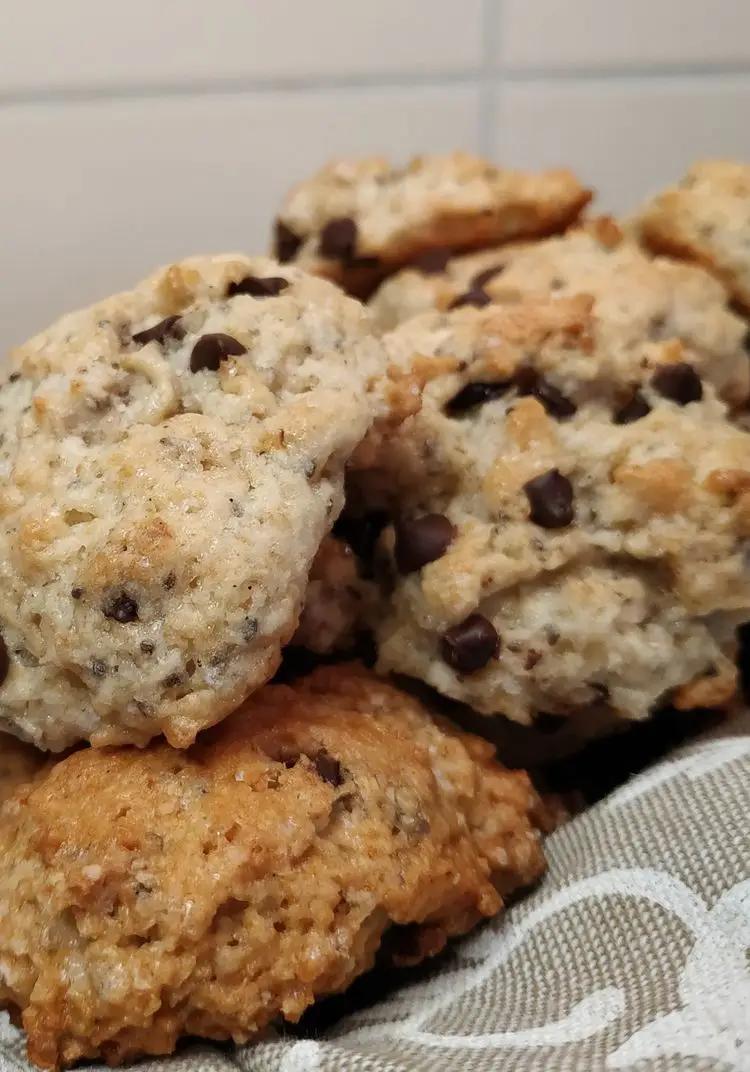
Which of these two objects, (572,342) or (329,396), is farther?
(572,342)

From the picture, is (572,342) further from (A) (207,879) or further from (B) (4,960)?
(B) (4,960)

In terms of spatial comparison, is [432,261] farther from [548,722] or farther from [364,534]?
[548,722]

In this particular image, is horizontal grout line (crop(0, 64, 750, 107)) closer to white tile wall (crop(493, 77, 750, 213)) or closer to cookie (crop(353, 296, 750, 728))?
white tile wall (crop(493, 77, 750, 213))

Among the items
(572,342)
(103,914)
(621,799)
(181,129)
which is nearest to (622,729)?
(621,799)

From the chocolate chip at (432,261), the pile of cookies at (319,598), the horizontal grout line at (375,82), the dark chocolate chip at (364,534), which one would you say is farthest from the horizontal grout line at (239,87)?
the dark chocolate chip at (364,534)

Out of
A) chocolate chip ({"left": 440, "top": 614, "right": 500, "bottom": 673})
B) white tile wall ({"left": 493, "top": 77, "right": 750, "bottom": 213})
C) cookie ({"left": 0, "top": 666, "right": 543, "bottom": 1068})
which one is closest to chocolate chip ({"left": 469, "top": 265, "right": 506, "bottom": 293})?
chocolate chip ({"left": 440, "top": 614, "right": 500, "bottom": 673})

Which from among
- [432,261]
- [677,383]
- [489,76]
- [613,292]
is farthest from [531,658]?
[489,76]

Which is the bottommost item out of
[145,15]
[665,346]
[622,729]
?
[622,729]
